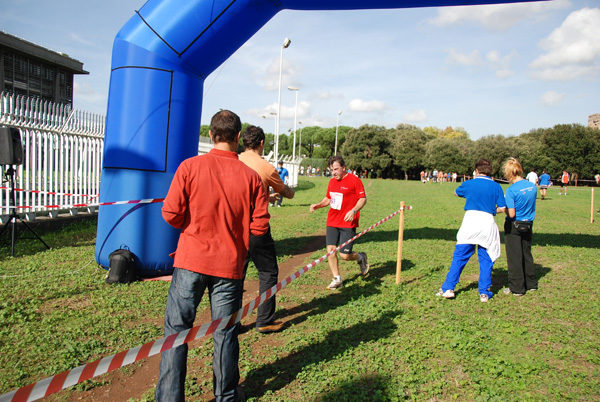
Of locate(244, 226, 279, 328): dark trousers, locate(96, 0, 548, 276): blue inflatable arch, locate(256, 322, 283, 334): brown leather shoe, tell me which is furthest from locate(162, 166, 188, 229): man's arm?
locate(96, 0, 548, 276): blue inflatable arch

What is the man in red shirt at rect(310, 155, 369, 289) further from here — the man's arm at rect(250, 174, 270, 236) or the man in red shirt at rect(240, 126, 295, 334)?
the man's arm at rect(250, 174, 270, 236)

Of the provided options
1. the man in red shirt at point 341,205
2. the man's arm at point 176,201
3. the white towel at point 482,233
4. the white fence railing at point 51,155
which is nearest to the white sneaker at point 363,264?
the man in red shirt at point 341,205

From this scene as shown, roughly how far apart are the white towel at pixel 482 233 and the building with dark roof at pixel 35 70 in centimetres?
3799

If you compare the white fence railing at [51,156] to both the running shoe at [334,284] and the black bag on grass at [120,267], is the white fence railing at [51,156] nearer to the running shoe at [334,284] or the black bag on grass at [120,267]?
the black bag on grass at [120,267]

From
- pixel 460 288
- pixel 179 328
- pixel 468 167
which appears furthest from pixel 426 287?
pixel 468 167

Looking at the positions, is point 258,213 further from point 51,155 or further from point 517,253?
point 51,155

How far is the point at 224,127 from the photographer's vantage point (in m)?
2.88

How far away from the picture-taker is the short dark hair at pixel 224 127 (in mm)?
2887

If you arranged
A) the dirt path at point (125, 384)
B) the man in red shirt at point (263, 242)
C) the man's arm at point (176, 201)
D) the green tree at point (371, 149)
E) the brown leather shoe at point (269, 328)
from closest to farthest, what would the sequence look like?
the man's arm at point (176, 201) < the dirt path at point (125, 384) < the man in red shirt at point (263, 242) < the brown leather shoe at point (269, 328) < the green tree at point (371, 149)

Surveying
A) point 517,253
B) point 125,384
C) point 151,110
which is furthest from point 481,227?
point 151,110

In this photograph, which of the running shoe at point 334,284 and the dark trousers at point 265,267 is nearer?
the dark trousers at point 265,267

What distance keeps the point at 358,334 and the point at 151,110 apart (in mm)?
4189

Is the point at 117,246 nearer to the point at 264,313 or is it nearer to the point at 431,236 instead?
the point at 264,313

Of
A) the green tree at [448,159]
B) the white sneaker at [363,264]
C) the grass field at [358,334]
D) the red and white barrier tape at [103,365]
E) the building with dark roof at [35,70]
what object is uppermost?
the building with dark roof at [35,70]
